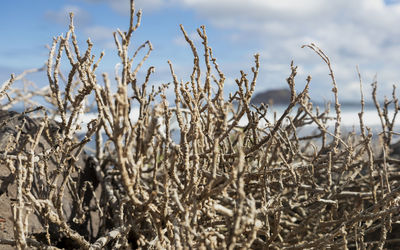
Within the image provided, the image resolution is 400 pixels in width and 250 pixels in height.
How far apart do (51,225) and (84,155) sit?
0.79m

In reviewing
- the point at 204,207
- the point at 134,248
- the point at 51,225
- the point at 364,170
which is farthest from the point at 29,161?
the point at 364,170

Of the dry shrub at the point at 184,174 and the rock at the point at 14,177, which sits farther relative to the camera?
the rock at the point at 14,177

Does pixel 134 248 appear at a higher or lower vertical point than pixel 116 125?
lower

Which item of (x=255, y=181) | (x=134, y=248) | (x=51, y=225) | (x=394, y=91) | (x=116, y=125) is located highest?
(x=394, y=91)

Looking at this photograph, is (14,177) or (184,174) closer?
(184,174)

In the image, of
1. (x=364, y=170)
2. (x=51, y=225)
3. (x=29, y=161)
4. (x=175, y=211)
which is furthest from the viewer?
(x=364, y=170)

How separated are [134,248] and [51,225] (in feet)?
1.84

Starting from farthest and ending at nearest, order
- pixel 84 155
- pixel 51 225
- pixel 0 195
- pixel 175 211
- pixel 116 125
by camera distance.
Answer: pixel 84 155, pixel 51 225, pixel 0 195, pixel 175 211, pixel 116 125

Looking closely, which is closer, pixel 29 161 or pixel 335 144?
pixel 29 161

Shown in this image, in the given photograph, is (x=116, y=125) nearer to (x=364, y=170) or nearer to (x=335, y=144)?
(x=335, y=144)

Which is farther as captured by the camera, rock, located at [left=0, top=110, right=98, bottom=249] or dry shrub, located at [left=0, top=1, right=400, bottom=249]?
rock, located at [left=0, top=110, right=98, bottom=249]

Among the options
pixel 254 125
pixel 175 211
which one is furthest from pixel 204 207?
pixel 254 125

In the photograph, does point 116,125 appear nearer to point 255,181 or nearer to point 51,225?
point 255,181

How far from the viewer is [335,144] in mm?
2445
